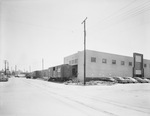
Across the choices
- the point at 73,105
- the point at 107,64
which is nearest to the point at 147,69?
the point at 107,64

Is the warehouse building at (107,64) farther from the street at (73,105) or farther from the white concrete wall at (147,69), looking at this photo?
the street at (73,105)

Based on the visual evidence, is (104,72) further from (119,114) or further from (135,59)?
(119,114)

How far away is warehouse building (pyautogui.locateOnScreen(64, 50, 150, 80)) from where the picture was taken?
3997cm

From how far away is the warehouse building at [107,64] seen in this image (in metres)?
40.0

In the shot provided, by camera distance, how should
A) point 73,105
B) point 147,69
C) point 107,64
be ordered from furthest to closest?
point 147,69
point 107,64
point 73,105

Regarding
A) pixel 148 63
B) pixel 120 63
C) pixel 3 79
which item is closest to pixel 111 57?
pixel 120 63

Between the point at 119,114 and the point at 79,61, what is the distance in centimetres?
3359

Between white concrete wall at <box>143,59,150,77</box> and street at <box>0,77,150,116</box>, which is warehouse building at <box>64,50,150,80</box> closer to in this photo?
white concrete wall at <box>143,59,150,77</box>

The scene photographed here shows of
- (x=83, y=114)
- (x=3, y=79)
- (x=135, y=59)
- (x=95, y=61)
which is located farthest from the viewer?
(x=135, y=59)

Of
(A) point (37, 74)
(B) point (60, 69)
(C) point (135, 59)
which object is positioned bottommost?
(A) point (37, 74)

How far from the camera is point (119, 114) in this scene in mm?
6715

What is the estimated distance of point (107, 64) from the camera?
4378 cm

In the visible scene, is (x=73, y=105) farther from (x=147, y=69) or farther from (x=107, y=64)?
(x=147, y=69)

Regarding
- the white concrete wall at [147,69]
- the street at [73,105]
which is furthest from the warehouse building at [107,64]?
the street at [73,105]
